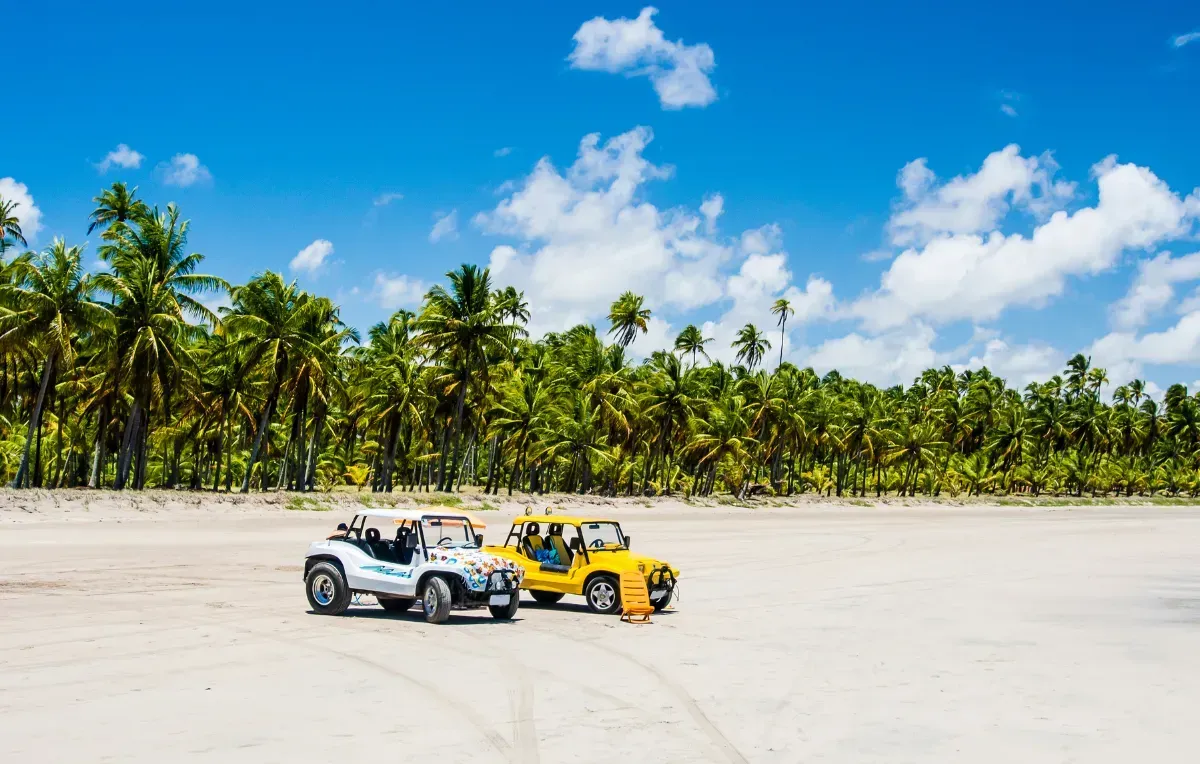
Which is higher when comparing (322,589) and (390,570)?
(390,570)

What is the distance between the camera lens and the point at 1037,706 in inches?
388

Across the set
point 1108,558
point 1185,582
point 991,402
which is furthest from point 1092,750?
point 991,402

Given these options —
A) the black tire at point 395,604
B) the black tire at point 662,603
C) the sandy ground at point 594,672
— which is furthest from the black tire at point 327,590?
the black tire at point 662,603

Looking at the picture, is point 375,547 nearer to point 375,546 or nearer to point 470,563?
point 375,546

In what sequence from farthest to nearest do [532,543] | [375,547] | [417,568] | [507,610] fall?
1. [532,543]
2. [507,610]
3. [375,547]
4. [417,568]

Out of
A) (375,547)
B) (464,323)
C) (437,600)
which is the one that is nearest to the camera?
(437,600)

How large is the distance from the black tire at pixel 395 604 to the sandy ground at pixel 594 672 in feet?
0.78

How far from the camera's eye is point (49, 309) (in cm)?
3603

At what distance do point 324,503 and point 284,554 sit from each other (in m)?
18.1

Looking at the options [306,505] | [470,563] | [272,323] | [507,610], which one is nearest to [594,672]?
[470,563]

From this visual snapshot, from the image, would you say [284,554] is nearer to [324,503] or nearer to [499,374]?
[324,503]

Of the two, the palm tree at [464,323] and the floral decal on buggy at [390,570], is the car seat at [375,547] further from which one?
the palm tree at [464,323]

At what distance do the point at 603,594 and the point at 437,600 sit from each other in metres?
3.28

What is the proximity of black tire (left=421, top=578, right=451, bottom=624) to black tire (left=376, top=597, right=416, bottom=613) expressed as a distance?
63 centimetres
